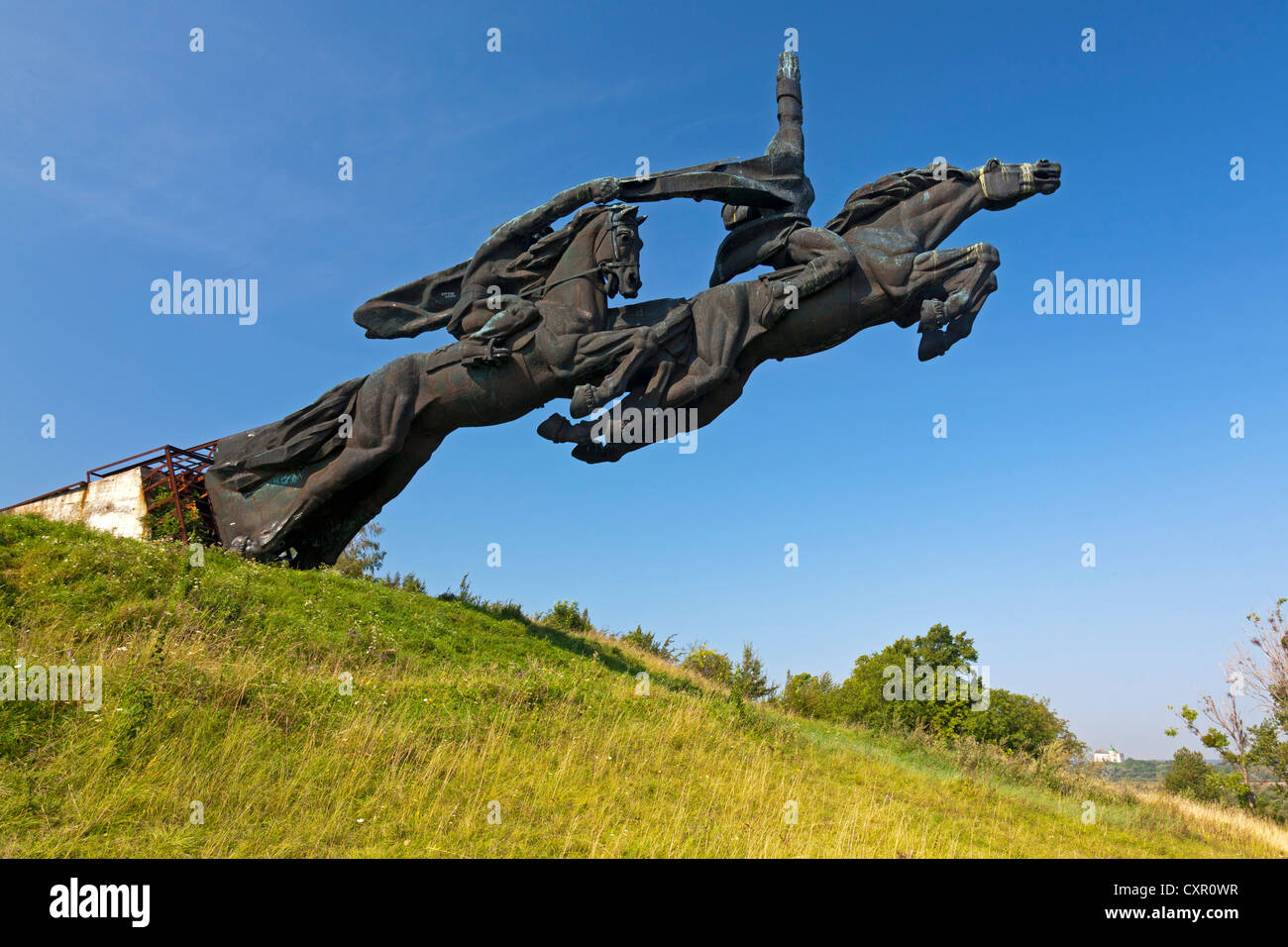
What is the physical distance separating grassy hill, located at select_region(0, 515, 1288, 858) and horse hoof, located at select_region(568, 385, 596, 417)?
3.17 meters

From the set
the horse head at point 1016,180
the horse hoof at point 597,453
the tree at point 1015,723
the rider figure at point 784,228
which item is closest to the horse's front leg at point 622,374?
the horse hoof at point 597,453

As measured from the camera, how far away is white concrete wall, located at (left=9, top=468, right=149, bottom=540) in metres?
13.2

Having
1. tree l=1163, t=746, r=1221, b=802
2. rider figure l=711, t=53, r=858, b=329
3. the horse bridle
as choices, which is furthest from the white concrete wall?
tree l=1163, t=746, r=1221, b=802

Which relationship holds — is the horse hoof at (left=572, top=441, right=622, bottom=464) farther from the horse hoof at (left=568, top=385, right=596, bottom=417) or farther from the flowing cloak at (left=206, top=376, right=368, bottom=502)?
the flowing cloak at (left=206, top=376, right=368, bottom=502)

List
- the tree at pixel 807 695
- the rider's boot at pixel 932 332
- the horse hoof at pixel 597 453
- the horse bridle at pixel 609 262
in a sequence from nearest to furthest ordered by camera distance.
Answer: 1. the rider's boot at pixel 932 332
2. the horse hoof at pixel 597 453
3. the horse bridle at pixel 609 262
4. the tree at pixel 807 695

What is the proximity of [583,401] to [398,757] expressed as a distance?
562 centimetres

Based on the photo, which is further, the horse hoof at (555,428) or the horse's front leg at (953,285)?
the horse hoof at (555,428)

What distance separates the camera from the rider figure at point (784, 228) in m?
11.1

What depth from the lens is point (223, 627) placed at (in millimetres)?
9398

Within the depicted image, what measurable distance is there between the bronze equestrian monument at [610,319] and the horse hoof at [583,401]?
0.02 meters

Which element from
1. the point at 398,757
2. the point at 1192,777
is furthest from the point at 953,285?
the point at 1192,777

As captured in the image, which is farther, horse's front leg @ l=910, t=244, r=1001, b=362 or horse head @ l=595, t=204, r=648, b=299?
horse head @ l=595, t=204, r=648, b=299

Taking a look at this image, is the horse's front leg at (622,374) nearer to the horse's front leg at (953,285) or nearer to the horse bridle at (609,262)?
the horse bridle at (609,262)

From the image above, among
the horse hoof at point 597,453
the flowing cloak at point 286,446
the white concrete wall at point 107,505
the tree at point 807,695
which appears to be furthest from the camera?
the tree at point 807,695
